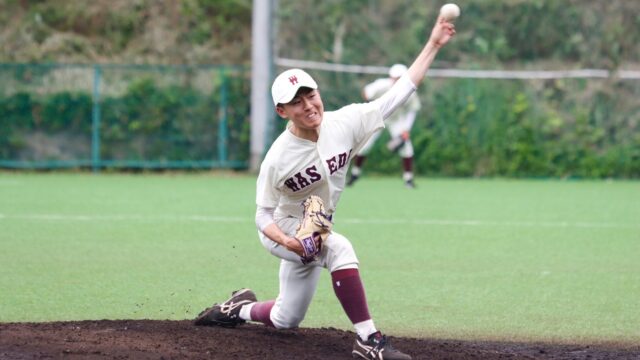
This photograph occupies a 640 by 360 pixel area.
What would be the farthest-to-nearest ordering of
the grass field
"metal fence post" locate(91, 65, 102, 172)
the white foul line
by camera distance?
"metal fence post" locate(91, 65, 102, 172) → the white foul line → the grass field

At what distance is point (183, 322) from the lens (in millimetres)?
7918

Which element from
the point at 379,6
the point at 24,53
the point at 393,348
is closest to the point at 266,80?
the point at 379,6

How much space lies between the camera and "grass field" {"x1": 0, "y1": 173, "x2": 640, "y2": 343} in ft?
29.0

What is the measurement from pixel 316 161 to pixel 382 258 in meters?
5.05

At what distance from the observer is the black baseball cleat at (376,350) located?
261 inches

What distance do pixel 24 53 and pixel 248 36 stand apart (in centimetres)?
548

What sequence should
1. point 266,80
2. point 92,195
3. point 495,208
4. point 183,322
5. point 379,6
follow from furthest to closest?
point 379,6
point 266,80
point 92,195
point 495,208
point 183,322

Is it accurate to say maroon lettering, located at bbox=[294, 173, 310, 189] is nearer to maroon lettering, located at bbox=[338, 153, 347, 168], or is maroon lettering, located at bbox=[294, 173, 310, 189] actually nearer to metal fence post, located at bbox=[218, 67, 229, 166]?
maroon lettering, located at bbox=[338, 153, 347, 168]

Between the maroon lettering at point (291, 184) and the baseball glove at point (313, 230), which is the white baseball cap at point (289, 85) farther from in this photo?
the baseball glove at point (313, 230)

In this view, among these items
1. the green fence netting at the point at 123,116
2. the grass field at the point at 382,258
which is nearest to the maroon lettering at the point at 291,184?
the grass field at the point at 382,258

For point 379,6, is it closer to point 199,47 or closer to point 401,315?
point 199,47

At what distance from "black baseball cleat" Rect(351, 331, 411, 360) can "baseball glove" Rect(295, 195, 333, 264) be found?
590 millimetres

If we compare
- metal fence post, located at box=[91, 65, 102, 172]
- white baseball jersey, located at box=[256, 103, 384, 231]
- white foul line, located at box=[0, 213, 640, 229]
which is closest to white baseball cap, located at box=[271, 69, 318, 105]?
white baseball jersey, located at box=[256, 103, 384, 231]

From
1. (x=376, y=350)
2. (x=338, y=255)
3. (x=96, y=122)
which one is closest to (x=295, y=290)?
(x=338, y=255)
